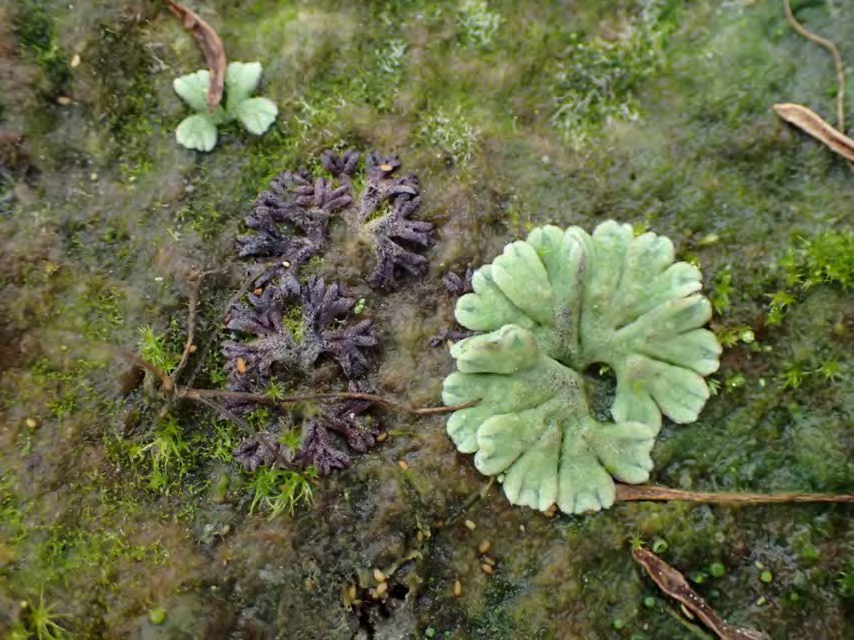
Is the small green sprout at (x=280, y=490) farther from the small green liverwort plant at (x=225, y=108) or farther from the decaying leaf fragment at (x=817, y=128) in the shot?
the decaying leaf fragment at (x=817, y=128)

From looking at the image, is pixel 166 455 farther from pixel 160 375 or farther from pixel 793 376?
pixel 793 376

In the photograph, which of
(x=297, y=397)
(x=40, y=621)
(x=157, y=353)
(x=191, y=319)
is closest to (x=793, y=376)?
(x=297, y=397)

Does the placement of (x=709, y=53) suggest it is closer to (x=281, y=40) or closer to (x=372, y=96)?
(x=372, y=96)

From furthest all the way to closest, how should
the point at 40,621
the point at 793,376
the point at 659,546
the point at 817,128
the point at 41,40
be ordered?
the point at 41,40
the point at 817,128
the point at 793,376
the point at 659,546
the point at 40,621

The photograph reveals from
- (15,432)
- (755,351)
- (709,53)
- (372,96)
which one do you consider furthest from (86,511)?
(709,53)

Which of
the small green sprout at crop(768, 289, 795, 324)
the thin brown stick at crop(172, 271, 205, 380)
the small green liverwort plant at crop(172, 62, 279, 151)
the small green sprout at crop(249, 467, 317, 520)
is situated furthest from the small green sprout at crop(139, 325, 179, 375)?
the small green sprout at crop(768, 289, 795, 324)

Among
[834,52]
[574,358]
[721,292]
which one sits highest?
[834,52]

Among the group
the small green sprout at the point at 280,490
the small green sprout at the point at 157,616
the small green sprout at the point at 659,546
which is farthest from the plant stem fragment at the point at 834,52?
the small green sprout at the point at 157,616

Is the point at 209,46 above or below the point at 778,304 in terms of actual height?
above
